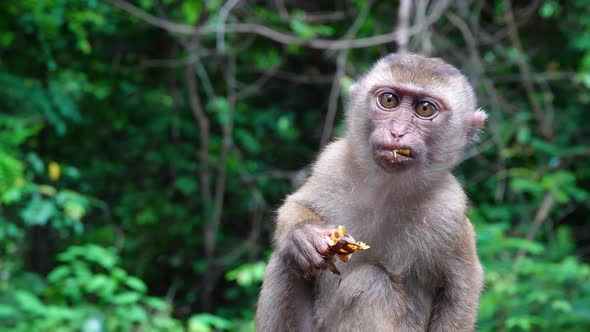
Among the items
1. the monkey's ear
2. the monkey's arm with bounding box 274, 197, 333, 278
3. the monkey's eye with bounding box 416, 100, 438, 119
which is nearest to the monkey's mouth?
the monkey's eye with bounding box 416, 100, 438, 119

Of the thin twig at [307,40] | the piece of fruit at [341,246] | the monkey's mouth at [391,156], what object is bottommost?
the piece of fruit at [341,246]

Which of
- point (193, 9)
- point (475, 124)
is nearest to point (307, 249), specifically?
point (475, 124)

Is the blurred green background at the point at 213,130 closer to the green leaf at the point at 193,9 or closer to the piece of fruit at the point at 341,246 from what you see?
the green leaf at the point at 193,9

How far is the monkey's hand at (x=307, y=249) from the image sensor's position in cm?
291

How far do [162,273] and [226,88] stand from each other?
98.0 inches

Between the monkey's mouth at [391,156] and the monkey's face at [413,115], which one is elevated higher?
the monkey's face at [413,115]

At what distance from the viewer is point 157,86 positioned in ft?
28.2

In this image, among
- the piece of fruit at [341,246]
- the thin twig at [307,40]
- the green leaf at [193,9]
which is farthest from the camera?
the green leaf at [193,9]

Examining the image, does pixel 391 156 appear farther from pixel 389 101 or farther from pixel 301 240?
pixel 301 240

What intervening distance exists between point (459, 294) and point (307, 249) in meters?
0.86

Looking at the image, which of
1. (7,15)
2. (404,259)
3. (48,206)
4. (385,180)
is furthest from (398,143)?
(7,15)

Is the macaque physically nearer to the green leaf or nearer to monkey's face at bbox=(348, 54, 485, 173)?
monkey's face at bbox=(348, 54, 485, 173)

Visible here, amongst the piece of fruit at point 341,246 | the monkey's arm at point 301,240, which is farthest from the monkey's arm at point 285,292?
the piece of fruit at point 341,246

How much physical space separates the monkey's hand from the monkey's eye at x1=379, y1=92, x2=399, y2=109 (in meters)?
0.72
